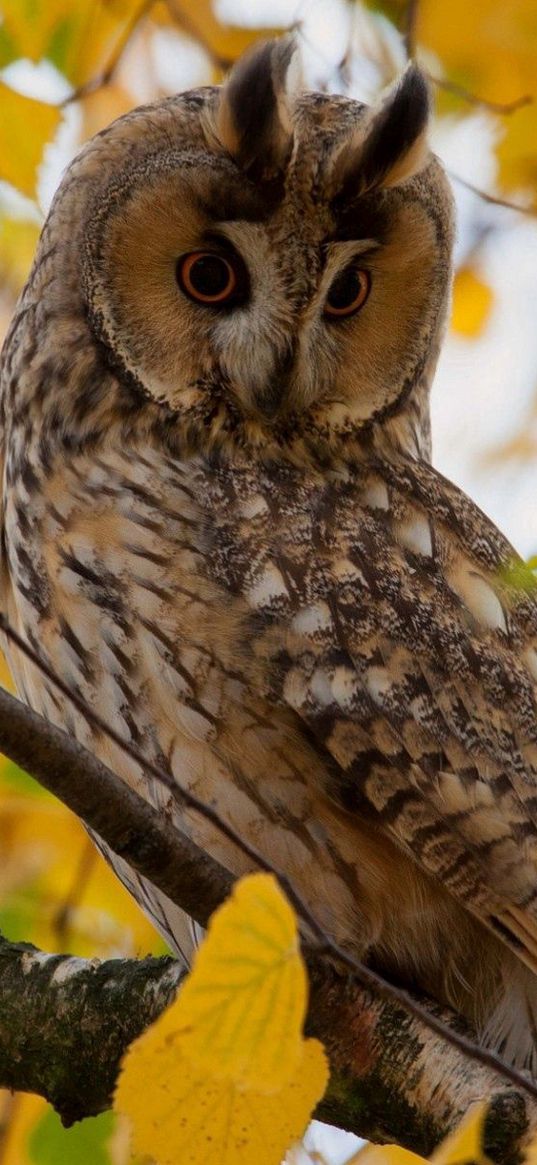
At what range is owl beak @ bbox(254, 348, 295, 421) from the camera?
2562 mm

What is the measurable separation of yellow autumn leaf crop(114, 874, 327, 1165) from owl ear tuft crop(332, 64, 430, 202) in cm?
160

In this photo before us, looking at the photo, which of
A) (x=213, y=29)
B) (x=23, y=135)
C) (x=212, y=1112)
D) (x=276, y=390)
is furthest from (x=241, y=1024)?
(x=213, y=29)

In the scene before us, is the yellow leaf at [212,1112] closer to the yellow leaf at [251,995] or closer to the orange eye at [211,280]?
the yellow leaf at [251,995]

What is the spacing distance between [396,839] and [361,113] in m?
1.35

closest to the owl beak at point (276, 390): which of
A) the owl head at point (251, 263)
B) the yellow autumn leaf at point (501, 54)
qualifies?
the owl head at point (251, 263)

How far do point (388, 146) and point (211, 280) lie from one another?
394mm

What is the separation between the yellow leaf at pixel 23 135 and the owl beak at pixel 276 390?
0.60 meters

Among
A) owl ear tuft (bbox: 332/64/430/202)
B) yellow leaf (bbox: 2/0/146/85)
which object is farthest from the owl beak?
yellow leaf (bbox: 2/0/146/85)

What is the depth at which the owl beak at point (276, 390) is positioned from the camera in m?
2.56

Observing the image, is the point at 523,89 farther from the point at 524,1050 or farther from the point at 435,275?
the point at 524,1050

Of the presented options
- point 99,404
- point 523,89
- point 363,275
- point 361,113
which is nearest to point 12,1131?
point 99,404

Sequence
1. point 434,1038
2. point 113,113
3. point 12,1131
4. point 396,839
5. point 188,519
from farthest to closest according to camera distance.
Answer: point 113,113 < point 12,1131 < point 188,519 < point 396,839 < point 434,1038

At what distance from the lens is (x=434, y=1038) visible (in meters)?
2.08

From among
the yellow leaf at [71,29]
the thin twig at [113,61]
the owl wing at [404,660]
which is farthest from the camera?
the thin twig at [113,61]
